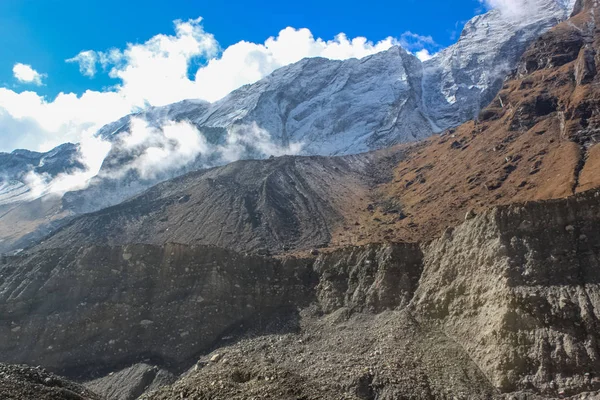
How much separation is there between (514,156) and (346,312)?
194ft

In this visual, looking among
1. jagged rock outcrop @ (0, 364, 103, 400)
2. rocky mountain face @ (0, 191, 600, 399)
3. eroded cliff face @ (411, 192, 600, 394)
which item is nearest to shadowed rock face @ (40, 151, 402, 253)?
rocky mountain face @ (0, 191, 600, 399)

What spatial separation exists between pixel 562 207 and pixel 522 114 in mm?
71683

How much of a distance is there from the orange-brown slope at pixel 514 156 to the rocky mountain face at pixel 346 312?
27.3m

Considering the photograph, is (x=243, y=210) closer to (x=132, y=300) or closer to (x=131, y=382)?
(x=132, y=300)

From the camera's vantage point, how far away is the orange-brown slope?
72.6m

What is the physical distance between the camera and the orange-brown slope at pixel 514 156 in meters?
72.6

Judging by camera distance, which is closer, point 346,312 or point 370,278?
point 346,312

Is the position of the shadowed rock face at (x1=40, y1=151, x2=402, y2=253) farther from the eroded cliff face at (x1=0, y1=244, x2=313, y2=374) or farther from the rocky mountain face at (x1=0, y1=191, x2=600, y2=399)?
the rocky mountain face at (x1=0, y1=191, x2=600, y2=399)

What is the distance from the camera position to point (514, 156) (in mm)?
86375

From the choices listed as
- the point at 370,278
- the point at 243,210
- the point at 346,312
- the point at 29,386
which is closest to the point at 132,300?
the point at 346,312

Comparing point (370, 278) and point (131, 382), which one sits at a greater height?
point (370, 278)

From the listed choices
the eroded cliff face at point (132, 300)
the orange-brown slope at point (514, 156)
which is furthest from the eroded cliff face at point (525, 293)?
the orange-brown slope at point (514, 156)

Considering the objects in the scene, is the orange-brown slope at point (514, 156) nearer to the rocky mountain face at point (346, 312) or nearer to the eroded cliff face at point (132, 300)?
the rocky mountain face at point (346, 312)

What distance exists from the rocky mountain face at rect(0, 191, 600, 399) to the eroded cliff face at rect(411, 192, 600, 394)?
3.1 inches
